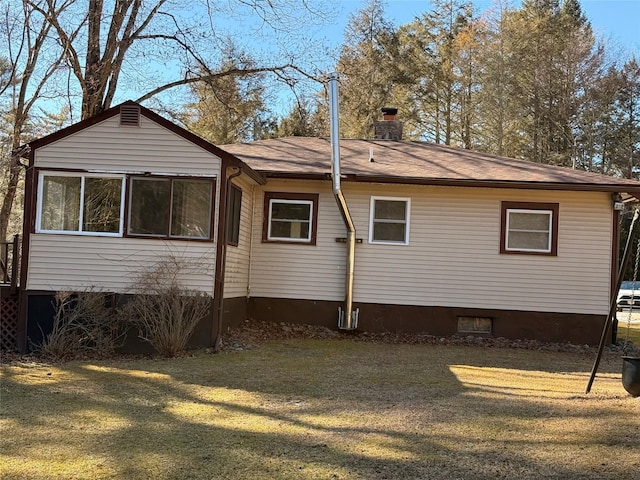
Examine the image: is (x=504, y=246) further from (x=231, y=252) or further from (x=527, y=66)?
(x=527, y=66)

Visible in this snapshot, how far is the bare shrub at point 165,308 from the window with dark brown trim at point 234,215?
1.11 m

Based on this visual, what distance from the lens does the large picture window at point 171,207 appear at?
33.1ft

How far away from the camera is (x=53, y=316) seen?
32.4ft

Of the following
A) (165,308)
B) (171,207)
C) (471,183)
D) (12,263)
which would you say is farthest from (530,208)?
(12,263)

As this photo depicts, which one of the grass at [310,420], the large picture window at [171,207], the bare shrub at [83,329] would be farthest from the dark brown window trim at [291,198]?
the bare shrub at [83,329]

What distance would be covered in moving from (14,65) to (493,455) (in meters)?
17.2

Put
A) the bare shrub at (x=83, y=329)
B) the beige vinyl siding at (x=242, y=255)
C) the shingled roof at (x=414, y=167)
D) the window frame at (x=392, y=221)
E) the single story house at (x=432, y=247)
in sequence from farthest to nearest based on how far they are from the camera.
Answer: the window frame at (x=392, y=221) → the single story house at (x=432, y=247) → the shingled roof at (x=414, y=167) → the beige vinyl siding at (x=242, y=255) → the bare shrub at (x=83, y=329)

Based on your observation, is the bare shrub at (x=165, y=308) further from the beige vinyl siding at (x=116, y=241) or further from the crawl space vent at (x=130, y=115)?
the crawl space vent at (x=130, y=115)

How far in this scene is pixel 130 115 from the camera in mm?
10117

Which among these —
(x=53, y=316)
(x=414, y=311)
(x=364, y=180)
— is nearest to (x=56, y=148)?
(x=53, y=316)

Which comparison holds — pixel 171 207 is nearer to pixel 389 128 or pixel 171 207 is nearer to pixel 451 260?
pixel 451 260

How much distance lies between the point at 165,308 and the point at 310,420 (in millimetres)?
4180

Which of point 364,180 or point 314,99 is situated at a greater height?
point 314,99

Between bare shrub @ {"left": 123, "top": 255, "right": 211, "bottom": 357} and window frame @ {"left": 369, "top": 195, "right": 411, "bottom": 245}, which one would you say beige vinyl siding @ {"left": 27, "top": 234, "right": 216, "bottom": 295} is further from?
window frame @ {"left": 369, "top": 195, "right": 411, "bottom": 245}
